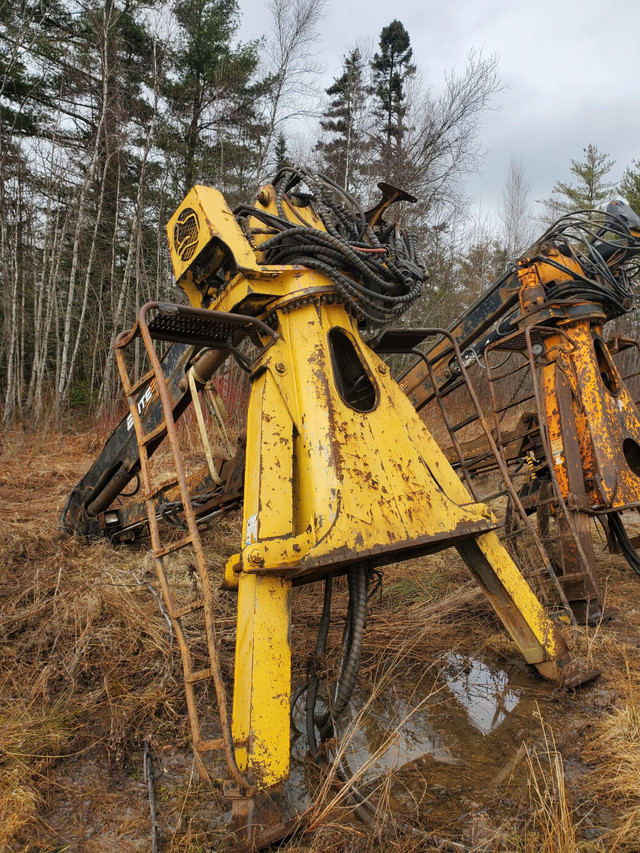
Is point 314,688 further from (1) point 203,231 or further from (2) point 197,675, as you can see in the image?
(1) point 203,231

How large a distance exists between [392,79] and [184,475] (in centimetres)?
2005

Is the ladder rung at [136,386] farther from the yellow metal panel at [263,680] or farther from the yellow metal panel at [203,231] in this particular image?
the yellow metal panel at [263,680]

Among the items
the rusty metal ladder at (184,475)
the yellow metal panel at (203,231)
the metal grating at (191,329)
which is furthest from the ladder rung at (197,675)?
the yellow metal panel at (203,231)

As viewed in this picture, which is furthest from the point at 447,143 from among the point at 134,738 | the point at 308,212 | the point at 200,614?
the point at 134,738

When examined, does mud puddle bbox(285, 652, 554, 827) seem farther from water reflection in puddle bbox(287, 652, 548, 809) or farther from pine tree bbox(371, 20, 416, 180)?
pine tree bbox(371, 20, 416, 180)

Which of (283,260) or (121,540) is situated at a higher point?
(283,260)

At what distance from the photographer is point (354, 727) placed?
261 cm

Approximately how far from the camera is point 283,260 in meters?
3.33

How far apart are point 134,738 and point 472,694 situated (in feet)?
6.39

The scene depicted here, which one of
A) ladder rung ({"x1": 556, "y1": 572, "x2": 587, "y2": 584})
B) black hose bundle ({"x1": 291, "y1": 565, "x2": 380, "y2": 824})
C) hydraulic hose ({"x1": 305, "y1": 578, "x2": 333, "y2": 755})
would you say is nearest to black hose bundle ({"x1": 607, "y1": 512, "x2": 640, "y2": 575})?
ladder rung ({"x1": 556, "y1": 572, "x2": 587, "y2": 584})

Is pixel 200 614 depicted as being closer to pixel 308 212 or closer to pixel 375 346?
pixel 375 346

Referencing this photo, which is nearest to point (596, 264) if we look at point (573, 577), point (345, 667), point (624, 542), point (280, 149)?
point (624, 542)

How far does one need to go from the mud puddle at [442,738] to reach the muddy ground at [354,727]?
0.01 meters

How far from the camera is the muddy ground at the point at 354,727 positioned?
2.20 m
